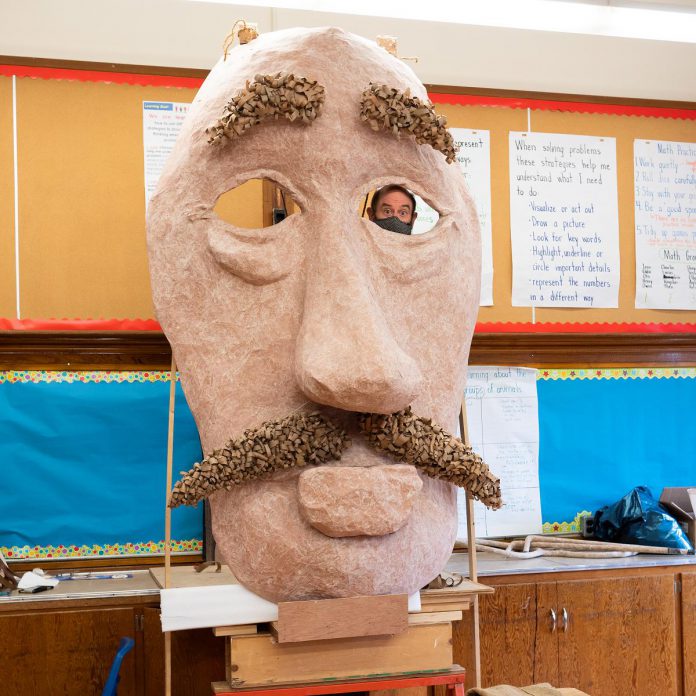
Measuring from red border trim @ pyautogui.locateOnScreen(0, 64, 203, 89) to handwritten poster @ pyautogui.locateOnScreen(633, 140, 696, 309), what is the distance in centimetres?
167

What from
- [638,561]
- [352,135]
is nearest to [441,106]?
[352,135]

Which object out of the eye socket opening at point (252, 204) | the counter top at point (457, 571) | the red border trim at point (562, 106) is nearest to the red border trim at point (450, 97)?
the red border trim at point (562, 106)

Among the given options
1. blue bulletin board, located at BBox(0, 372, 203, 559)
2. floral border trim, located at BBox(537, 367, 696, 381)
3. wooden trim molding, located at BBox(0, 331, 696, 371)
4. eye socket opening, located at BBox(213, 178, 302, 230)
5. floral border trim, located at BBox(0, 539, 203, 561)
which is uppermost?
eye socket opening, located at BBox(213, 178, 302, 230)

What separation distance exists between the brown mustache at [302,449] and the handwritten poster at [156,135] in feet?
4.00

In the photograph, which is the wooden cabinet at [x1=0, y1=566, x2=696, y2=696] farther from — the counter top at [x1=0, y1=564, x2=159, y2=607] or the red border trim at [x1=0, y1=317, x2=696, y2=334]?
the red border trim at [x1=0, y1=317, x2=696, y2=334]

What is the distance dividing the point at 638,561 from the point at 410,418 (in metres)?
1.28

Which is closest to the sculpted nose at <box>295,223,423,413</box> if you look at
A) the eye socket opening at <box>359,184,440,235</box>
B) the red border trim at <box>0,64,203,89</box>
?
the eye socket opening at <box>359,184,440,235</box>

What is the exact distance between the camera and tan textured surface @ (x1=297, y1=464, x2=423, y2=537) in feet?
6.66

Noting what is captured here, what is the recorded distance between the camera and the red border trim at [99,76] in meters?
2.93

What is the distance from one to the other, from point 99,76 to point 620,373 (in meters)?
2.04

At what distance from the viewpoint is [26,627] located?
252 cm

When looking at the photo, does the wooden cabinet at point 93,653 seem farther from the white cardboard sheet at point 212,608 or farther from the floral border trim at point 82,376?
the floral border trim at point 82,376

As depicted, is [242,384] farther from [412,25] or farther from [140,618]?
[412,25]

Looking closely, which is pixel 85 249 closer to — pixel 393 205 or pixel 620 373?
pixel 393 205
